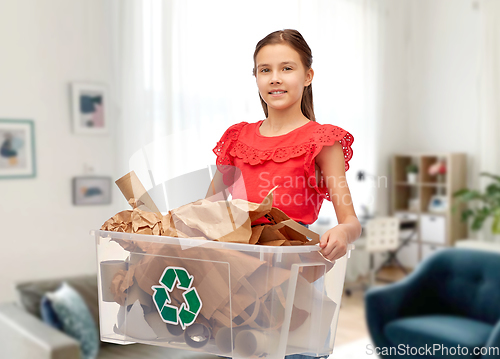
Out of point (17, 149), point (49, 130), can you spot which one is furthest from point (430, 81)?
point (17, 149)

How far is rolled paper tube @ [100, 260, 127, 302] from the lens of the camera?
46 centimetres

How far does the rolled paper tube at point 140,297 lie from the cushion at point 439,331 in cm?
222

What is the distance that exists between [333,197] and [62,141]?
8.80ft

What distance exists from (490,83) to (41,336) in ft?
14.9

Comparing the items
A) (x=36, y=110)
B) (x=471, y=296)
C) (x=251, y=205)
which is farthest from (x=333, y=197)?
(x=36, y=110)

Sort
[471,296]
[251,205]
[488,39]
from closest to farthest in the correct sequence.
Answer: [251,205] → [471,296] → [488,39]

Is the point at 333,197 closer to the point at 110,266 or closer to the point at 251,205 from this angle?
the point at 251,205

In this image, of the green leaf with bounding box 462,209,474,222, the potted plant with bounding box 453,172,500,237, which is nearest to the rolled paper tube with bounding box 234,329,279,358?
the potted plant with bounding box 453,172,500,237

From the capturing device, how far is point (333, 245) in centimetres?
42

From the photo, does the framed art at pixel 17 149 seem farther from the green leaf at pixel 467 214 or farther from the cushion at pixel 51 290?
the green leaf at pixel 467 214

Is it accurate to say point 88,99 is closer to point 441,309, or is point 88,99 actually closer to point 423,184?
point 441,309

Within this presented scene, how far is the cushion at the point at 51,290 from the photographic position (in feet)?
7.89

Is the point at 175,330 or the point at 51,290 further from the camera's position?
the point at 51,290

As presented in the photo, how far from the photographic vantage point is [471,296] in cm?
254
